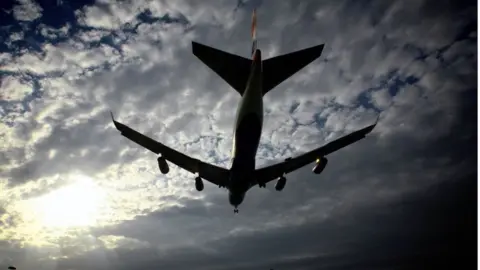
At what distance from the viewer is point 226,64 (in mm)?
20312

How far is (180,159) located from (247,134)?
6.53m

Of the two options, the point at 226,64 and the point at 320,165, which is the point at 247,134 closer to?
the point at 226,64

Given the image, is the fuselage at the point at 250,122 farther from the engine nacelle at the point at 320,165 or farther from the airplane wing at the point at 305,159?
the engine nacelle at the point at 320,165

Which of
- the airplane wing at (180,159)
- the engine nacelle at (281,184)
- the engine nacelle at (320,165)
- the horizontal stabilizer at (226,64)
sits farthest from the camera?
the engine nacelle at (281,184)

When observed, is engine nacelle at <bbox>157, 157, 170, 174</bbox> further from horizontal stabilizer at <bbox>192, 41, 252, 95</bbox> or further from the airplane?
horizontal stabilizer at <bbox>192, 41, 252, 95</bbox>

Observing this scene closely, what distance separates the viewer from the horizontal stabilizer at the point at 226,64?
1864 centimetres

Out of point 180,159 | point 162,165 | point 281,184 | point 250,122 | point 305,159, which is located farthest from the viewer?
point 281,184

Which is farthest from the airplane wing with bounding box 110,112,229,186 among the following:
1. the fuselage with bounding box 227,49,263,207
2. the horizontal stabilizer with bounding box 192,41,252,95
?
the horizontal stabilizer with bounding box 192,41,252,95

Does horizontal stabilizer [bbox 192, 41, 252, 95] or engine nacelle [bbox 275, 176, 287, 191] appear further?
engine nacelle [bbox 275, 176, 287, 191]

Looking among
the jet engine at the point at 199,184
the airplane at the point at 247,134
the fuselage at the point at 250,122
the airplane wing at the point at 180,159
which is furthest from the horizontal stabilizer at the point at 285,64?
the jet engine at the point at 199,184

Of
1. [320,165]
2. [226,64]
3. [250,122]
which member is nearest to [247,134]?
[250,122]

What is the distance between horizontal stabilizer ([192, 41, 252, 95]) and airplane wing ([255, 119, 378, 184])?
686 cm

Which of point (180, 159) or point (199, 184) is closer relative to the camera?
point (180, 159)

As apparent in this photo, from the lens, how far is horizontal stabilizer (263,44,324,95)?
18672 mm
